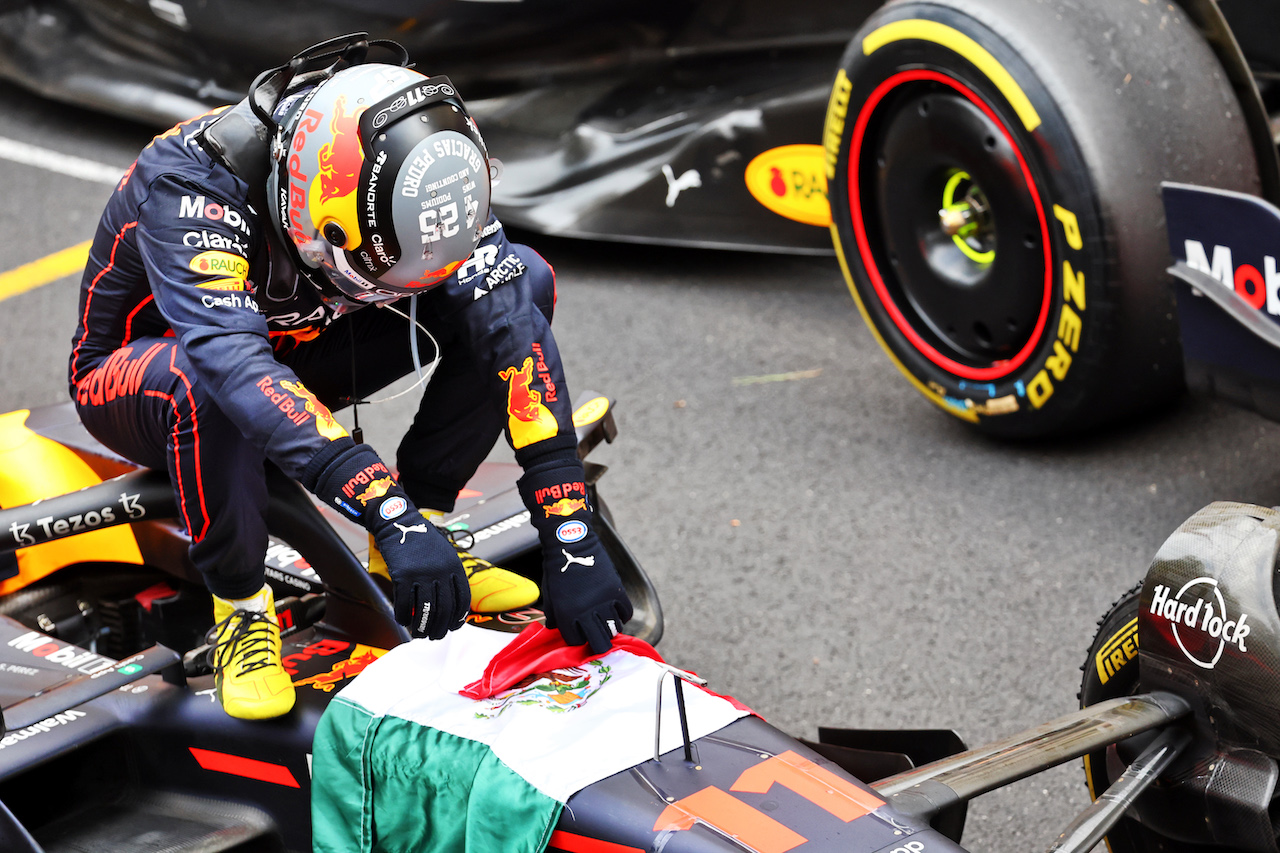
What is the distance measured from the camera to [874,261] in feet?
13.6

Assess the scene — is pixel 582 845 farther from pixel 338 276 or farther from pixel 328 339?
pixel 328 339

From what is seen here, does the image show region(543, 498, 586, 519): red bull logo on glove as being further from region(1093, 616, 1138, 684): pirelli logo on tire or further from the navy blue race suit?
region(1093, 616, 1138, 684): pirelli logo on tire

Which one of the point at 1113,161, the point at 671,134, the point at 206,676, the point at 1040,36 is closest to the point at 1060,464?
the point at 1113,161

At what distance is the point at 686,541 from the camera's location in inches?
148

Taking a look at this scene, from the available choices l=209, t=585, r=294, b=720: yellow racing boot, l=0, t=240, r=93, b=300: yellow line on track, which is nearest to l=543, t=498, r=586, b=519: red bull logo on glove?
l=209, t=585, r=294, b=720: yellow racing boot

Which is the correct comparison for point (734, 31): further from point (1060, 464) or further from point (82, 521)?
point (82, 521)

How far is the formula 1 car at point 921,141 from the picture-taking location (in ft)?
11.4

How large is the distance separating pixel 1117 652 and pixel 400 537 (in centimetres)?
117

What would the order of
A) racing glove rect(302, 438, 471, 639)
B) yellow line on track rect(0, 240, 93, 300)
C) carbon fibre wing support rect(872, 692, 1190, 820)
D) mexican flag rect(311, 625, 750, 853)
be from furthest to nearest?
yellow line on track rect(0, 240, 93, 300) < racing glove rect(302, 438, 471, 639) < mexican flag rect(311, 625, 750, 853) < carbon fibre wing support rect(872, 692, 1190, 820)

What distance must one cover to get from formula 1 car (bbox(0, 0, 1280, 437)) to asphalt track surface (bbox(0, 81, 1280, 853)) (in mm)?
221

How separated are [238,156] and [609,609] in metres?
1.00

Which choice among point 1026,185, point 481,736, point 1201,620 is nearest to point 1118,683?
point 1201,620

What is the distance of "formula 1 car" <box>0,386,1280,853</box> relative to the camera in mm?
1905

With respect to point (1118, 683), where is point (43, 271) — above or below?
above
